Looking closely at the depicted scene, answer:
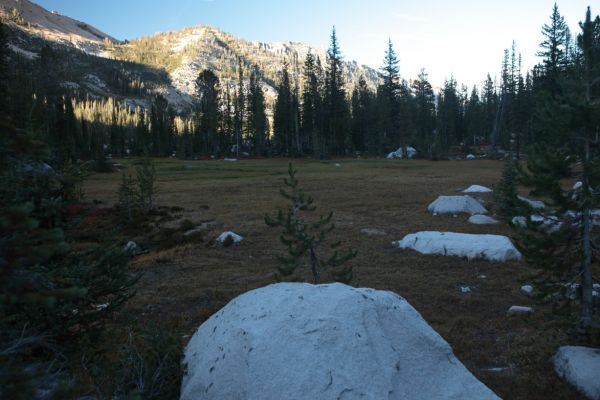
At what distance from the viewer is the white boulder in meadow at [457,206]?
22.9 m

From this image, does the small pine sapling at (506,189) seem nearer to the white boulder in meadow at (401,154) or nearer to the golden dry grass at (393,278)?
the golden dry grass at (393,278)

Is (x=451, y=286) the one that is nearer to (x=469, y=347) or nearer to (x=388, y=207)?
(x=469, y=347)

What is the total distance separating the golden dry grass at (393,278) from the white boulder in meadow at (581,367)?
184 millimetres

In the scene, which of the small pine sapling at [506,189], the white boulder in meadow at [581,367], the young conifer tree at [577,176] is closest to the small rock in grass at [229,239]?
the young conifer tree at [577,176]

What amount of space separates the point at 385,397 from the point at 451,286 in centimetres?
873

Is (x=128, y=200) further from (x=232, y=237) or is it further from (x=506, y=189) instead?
(x=506, y=189)

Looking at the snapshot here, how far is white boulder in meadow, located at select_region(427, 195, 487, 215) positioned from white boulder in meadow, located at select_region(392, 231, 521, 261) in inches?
265

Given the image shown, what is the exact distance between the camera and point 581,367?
23.7 ft

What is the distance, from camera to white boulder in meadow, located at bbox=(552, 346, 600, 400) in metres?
6.94

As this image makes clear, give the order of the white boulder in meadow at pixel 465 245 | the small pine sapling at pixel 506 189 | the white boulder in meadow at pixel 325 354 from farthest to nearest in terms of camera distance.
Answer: the small pine sapling at pixel 506 189
the white boulder in meadow at pixel 465 245
the white boulder in meadow at pixel 325 354

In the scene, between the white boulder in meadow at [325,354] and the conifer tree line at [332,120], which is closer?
the white boulder in meadow at [325,354]

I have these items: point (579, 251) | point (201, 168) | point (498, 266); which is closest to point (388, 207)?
point (498, 266)

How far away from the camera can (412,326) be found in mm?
6277

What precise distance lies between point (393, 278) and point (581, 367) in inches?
257
